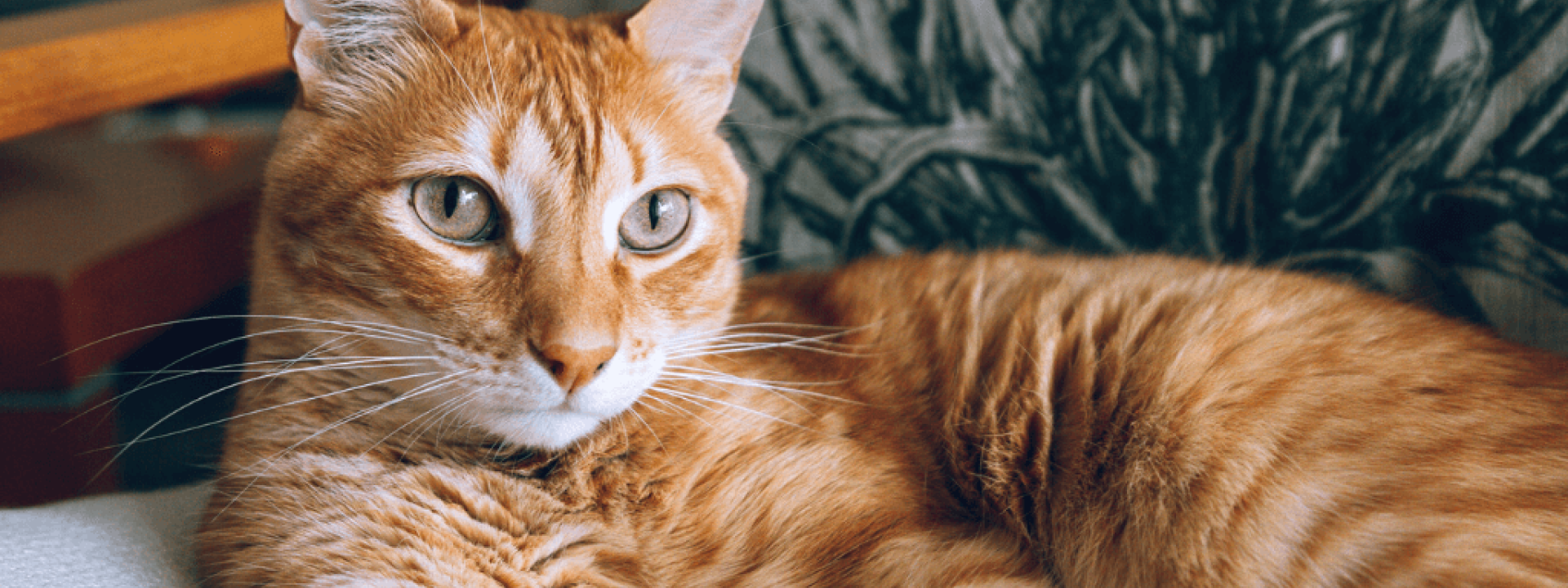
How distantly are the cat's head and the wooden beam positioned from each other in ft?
1.49

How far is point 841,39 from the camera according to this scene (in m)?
1.71

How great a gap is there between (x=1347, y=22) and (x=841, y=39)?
0.81 m

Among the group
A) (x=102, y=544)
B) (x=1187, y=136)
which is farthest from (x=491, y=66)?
(x=1187, y=136)

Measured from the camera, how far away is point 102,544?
1.04 metres

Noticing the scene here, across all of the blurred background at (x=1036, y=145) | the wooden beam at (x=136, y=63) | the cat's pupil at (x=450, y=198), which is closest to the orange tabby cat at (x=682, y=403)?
the cat's pupil at (x=450, y=198)

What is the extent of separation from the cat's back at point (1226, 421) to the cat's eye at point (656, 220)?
0.26 metres

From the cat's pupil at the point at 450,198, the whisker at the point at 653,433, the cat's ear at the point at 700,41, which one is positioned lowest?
the whisker at the point at 653,433

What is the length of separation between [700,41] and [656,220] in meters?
0.28

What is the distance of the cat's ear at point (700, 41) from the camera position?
48.1 inches

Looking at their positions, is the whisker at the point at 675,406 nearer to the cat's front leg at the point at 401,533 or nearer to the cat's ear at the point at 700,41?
the cat's front leg at the point at 401,533

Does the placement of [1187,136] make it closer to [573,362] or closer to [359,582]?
[573,362]

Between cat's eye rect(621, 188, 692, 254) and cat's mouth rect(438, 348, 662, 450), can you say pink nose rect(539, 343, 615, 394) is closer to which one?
cat's mouth rect(438, 348, 662, 450)

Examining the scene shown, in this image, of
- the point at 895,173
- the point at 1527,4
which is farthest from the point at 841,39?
the point at 1527,4

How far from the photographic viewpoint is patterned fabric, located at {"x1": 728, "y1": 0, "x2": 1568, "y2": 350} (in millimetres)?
1326
